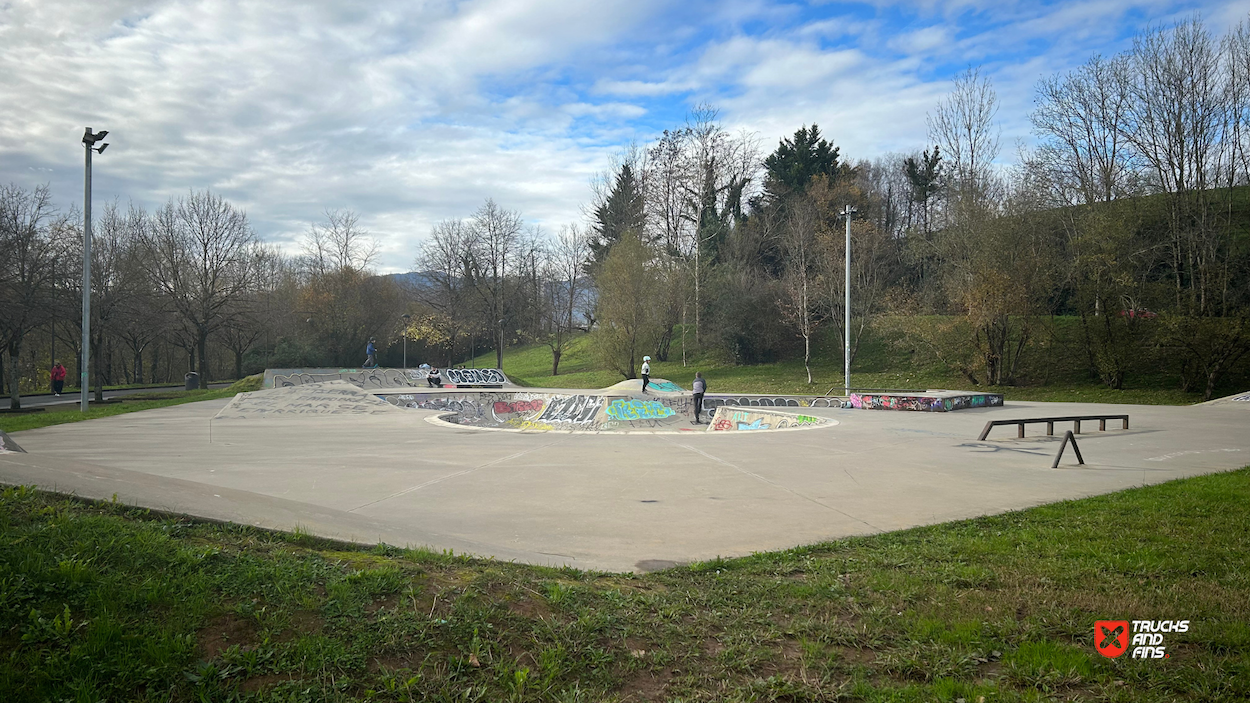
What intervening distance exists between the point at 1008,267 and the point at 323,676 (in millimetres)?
33152

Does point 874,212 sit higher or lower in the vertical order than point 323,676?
higher

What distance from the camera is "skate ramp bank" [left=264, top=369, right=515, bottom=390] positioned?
1373 inches

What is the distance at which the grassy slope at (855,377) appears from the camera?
27719 millimetres

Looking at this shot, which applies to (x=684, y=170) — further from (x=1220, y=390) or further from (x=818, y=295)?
(x=1220, y=390)

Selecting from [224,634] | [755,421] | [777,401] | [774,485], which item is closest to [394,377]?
[777,401]

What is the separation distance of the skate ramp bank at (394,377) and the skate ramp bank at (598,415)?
30.0ft

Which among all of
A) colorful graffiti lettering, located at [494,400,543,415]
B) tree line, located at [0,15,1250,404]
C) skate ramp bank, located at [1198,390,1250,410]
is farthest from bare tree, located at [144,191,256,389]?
skate ramp bank, located at [1198,390,1250,410]

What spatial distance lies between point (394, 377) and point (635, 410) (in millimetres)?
20363

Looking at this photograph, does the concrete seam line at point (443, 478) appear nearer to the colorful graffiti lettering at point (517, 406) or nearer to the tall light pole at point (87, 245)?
the colorful graffiti lettering at point (517, 406)

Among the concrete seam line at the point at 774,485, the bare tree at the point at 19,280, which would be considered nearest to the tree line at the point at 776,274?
the bare tree at the point at 19,280

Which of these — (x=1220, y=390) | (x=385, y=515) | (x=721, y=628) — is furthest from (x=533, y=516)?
(x=1220, y=390)

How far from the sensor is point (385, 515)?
720 centimetres

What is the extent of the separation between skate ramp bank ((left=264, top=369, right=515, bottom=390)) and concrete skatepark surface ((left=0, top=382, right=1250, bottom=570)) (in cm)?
1691

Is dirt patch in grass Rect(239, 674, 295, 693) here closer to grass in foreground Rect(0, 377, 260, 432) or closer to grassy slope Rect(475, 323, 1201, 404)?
grass in foreground Rect(0, 377, 260, 432)
